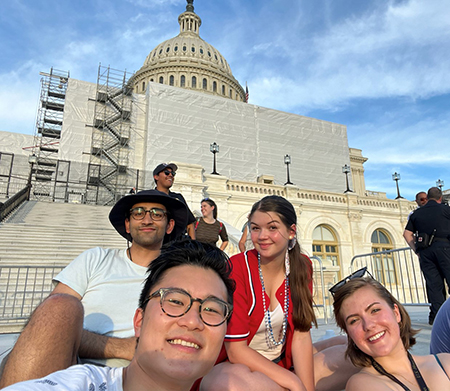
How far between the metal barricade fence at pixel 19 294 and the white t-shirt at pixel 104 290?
183 inches

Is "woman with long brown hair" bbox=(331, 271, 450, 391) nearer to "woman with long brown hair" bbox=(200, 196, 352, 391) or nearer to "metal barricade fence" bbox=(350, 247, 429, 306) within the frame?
"woman with long brown hair" bbox=(200, 196, 352, 391)

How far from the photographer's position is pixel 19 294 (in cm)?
677

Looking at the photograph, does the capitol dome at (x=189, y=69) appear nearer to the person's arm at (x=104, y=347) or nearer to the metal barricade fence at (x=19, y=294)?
the metal barricade fence at (x=19, y=294)

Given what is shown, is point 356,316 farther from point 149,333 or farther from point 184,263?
point 149,333

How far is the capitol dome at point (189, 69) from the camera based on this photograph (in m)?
50.2

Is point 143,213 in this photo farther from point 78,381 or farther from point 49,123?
point 49,123

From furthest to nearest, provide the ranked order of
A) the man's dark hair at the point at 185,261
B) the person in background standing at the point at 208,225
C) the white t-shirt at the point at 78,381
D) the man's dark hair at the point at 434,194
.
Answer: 1. the person in background standing at the point at 208,225
2. the man's dark hair at the point at 434,194
3. the man's dark hair at the point at 185,261
4. the white t-shirt at the point at 78,381

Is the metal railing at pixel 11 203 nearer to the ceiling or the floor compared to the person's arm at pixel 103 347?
nearer to the ceiling

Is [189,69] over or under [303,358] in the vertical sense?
over

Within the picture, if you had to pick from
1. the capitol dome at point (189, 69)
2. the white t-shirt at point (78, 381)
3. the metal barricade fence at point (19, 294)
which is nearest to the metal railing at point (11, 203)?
the metal barricade fence at point (19, 294)

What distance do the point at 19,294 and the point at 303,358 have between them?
22.4 feet

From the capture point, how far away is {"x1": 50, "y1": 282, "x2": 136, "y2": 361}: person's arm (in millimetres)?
1806

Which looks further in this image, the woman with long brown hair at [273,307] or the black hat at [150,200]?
the black hat at [150,200]

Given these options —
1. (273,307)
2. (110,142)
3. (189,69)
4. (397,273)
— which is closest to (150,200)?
(273,307)
